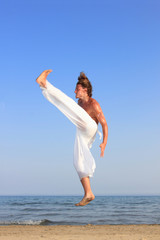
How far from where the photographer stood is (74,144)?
3.68 meters

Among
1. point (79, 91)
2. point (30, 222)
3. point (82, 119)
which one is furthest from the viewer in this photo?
point (30, 222)

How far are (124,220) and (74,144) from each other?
21.2 metres

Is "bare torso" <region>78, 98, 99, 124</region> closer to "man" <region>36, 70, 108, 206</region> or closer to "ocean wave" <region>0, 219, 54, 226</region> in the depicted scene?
"man" <region>36, 70, 108, 206</region>

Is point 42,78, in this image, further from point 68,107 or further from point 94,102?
point 94,102

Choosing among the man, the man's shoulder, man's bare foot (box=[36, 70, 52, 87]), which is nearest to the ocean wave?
the man

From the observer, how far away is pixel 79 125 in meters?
3.59

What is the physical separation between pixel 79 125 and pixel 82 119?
0.10 meters

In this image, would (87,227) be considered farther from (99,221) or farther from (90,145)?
(90,145)

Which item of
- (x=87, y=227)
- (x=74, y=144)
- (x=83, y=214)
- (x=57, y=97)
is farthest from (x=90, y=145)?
(x=83, y=214)

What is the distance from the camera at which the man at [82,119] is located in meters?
3.54

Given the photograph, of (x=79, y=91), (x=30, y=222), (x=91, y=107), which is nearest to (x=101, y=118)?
(x=91, y=107)

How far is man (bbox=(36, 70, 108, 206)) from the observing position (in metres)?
3.54

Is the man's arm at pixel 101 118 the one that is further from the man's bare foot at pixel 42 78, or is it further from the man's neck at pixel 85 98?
the man's bare foot at pixel 42 78

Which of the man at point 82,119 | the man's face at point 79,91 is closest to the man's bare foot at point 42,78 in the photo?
the man at point 82,119
